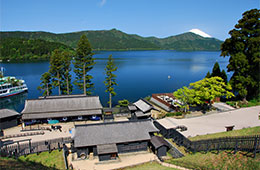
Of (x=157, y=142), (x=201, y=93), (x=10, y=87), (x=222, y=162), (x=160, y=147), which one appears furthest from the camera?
(x=10, y=87)

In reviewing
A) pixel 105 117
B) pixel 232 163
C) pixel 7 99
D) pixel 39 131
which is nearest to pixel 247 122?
pixel 232 163

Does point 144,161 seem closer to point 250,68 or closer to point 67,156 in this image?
point 67,156

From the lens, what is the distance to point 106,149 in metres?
20.9

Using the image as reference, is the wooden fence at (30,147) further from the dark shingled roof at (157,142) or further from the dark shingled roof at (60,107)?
the dark shingled roof at (157,142)

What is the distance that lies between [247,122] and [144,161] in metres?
19.2

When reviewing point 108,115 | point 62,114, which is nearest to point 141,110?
point 108,115

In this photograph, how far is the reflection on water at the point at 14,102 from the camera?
52000 mm

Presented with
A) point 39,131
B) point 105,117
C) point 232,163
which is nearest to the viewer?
point 232,163

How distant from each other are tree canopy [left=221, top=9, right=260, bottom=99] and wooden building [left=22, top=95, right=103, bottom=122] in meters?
28.0

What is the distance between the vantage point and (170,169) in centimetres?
1711

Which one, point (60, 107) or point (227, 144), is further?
point (60, 107)

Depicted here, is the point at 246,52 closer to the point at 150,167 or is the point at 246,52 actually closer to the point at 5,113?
the point at 150,167

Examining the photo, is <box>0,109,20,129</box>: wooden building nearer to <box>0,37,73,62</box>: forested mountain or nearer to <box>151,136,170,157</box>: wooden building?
<box>151,136,170,157</box>: wooden building

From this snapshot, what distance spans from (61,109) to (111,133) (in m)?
13.9
